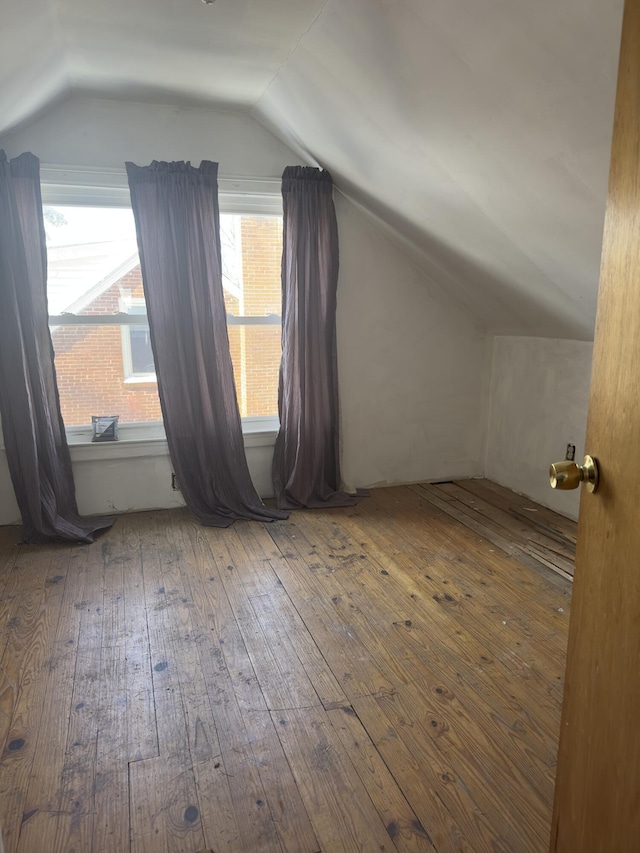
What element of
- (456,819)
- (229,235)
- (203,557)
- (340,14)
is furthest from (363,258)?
(456,819)

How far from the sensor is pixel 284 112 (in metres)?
3.14

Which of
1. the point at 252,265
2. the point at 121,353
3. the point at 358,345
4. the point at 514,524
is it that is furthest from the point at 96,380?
the point at 514,524

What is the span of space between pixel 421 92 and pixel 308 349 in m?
1.73

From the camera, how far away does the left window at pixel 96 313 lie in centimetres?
343

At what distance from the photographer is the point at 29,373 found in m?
3.20

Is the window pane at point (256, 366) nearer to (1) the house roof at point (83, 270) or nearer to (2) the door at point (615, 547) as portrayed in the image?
(1) the house roof at point (83, 270)

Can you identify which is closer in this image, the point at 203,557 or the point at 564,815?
the point at 564,815

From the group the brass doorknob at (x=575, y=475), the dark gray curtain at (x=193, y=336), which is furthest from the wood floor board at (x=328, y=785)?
the dark gray curtain at (x=193, y=336)

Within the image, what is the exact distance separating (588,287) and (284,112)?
6.14 ft

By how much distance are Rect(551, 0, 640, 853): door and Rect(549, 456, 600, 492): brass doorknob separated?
14 mm

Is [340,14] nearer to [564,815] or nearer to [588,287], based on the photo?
[588,287]

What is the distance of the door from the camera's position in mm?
903

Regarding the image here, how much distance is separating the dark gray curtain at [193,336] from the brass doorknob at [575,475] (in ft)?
8.86

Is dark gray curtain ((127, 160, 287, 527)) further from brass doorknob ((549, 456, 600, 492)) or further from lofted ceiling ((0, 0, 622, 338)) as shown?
brass doorknob ((549, 456, 600, 492))
